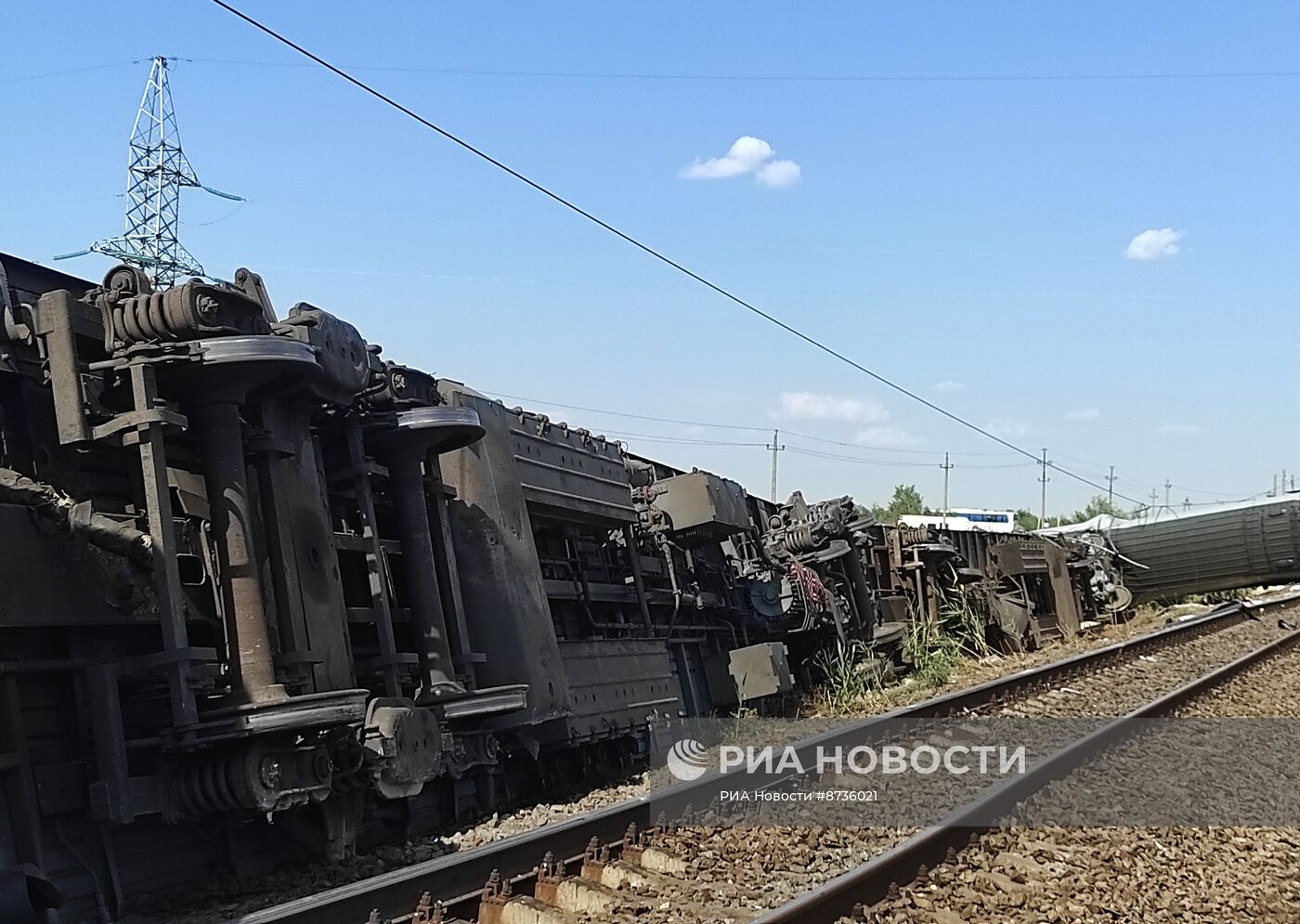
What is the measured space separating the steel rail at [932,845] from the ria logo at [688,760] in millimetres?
2122

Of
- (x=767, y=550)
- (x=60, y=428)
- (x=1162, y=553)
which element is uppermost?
(x=60, y=428)

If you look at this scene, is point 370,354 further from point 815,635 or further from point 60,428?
point 815,635

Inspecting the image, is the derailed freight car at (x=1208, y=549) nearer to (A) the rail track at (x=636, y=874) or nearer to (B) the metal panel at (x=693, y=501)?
(B) the metal panel at (x=693, y=501)

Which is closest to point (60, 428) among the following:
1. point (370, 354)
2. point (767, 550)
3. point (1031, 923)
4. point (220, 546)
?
point (220, 546)

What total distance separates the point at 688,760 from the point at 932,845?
3.43m

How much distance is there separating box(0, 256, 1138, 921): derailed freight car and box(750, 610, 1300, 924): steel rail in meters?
2.41

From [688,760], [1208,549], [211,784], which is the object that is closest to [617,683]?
[688,760]

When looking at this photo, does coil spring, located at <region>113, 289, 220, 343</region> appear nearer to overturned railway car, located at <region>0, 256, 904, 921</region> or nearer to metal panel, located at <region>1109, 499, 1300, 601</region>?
overturned railway car, located at <region>0, 256, 904, 921</region>

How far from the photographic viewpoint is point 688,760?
943 centimetres

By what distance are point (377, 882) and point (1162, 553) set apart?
26655mm

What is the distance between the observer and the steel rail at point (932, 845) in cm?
510

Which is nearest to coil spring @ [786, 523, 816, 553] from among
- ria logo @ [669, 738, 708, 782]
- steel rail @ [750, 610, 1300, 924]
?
ria logo @ [669, 738, 708, 782]

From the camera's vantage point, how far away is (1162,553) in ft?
93.1

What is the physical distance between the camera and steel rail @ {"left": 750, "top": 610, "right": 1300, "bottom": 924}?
5102 millimetres
